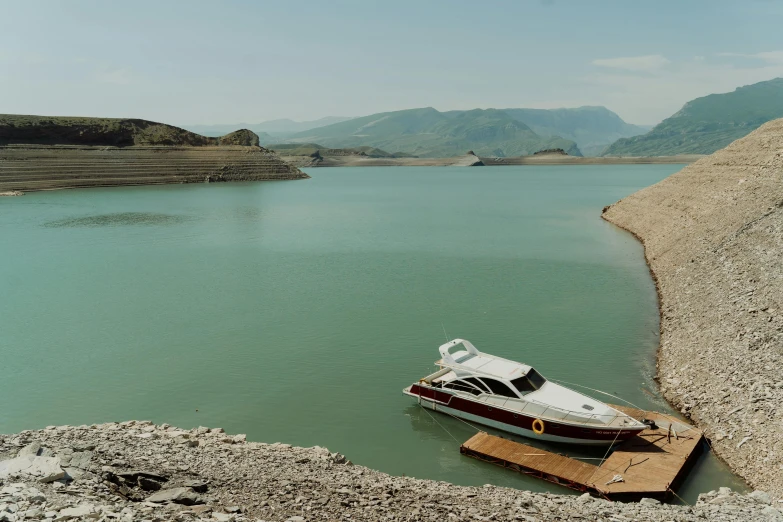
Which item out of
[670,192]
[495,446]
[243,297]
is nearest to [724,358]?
[495,446]

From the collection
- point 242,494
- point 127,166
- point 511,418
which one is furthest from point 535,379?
point 127,166

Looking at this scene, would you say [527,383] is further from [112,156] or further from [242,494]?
[112,156]

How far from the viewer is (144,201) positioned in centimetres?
8562

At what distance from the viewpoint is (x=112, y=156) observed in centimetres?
11638

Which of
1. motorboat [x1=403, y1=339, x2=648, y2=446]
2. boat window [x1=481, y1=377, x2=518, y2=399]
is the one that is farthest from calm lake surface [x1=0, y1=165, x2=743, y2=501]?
boat window [x1=481, y1=377, x2=518, y2=399]

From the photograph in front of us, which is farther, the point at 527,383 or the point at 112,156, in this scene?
the point at 112,156

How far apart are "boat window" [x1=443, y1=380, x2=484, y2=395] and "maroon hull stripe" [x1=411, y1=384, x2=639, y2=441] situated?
0.86 feet

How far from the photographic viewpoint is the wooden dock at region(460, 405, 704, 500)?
41.8 feet

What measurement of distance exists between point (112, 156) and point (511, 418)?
119094 millimetres

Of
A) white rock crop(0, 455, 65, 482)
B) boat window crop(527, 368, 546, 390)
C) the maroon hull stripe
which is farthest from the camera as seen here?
boat window crop(527, 368, 546, 390)

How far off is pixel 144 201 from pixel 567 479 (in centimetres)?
8387

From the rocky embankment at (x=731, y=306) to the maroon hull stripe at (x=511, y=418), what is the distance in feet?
8.92

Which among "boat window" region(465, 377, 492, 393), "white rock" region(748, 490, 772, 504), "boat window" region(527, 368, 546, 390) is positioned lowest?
"white rock" region(748, 490, 772, 504)

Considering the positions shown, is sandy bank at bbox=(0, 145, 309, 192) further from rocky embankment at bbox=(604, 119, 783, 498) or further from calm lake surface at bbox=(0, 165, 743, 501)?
rocky embankment at bbox=(604, 119, 783, 498)
